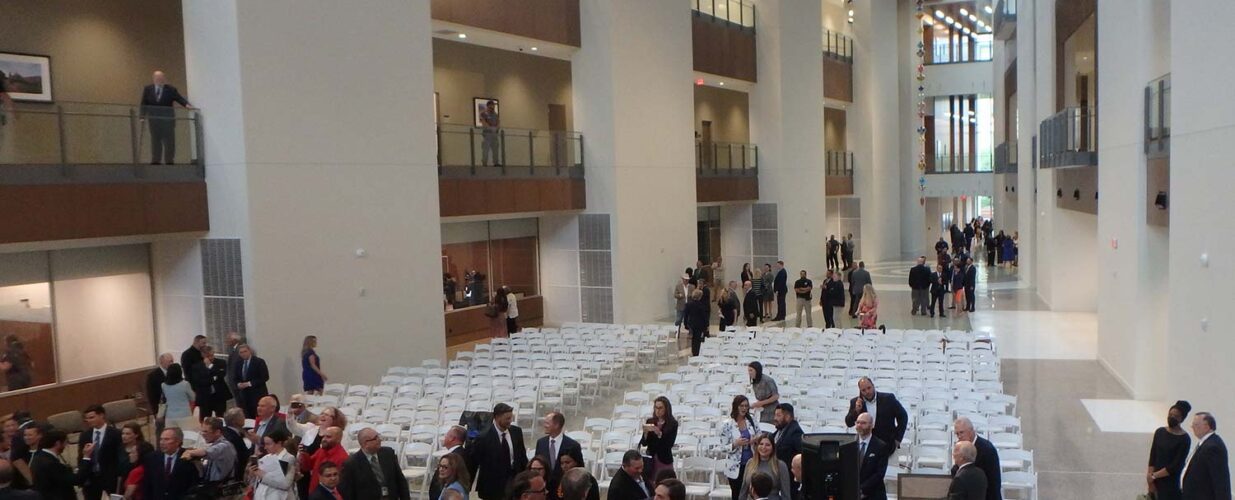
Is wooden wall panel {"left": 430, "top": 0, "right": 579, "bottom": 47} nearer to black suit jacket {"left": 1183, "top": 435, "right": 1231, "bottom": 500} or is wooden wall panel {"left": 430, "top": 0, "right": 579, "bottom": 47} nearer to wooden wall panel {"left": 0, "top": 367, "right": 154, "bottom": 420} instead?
wooden wall panel {"left": 0, "top": 367, "right": 154, "bottom": 420}

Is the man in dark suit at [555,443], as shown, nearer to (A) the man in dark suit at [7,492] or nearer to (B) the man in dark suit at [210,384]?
(A) the man in dark suit at [7,492]

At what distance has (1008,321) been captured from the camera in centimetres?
2297

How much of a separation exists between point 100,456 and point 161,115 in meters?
6.82

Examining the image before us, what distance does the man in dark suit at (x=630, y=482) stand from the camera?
6945 mm

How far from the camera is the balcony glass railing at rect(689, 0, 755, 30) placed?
90.5 feet

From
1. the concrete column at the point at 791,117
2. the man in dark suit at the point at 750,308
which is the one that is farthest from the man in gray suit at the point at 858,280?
the concrete column at the point at 791,117

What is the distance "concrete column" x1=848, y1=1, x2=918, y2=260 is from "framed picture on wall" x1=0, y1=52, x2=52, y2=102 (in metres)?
30.2

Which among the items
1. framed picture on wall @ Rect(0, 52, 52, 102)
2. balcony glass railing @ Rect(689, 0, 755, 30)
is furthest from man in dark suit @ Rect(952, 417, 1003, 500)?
balcony glass railing @ Rect(689, 0, 755, 30)

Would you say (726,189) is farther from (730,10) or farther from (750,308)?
(750,308)

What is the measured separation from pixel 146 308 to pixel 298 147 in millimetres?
3492

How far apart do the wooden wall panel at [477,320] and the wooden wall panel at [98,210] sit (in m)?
7.31

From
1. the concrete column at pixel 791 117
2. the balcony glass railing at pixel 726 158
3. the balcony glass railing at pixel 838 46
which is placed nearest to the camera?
the balcony glass railing at pixel 726 158

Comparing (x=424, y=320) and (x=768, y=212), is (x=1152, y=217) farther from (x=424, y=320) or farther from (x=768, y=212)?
(x=768, y=212)

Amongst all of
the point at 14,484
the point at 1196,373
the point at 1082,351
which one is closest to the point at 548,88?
the point at 1082,351
